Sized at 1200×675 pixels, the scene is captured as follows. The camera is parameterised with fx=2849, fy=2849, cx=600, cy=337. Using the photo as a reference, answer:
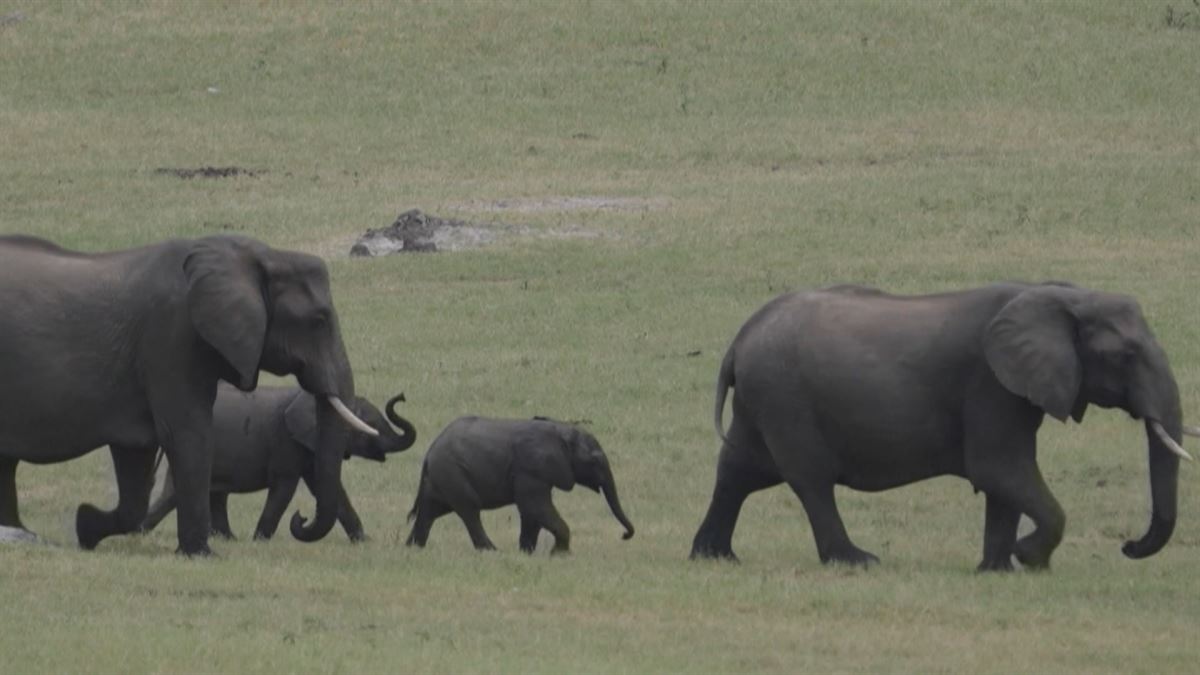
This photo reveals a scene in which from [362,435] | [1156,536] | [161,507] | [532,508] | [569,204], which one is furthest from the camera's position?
[569,204]

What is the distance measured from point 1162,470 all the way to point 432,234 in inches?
825

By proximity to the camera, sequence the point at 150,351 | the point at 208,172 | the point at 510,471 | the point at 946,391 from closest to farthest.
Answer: the point at 150,351 < the point at 946,391 < the point at 510,471 < the point at 208,172

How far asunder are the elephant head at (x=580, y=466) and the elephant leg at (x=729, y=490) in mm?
1494

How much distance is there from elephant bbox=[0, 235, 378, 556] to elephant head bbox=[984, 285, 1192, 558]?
4.01m

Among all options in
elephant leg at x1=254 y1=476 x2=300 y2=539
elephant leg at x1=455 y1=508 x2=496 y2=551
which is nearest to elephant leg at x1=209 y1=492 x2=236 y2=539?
elephant leg at x1=254 y1=476 x2=300 y2=539

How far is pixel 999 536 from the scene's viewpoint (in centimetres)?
1780

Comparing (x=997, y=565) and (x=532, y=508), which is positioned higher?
(x=997, y=565)

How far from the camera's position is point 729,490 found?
18.9 meters

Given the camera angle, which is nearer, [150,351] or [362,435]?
[150,351]

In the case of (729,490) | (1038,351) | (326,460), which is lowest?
(729,490)

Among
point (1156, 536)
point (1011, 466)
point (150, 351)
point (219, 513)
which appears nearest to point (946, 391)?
point (1011, 466)

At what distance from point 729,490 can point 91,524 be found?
4.20m

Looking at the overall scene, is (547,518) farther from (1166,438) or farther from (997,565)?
(1166,438)

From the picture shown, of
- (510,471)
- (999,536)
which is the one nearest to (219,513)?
(510,471)
